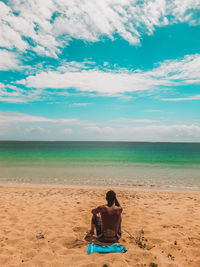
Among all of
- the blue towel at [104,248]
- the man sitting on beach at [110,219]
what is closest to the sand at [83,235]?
the blue towel at [104,248]

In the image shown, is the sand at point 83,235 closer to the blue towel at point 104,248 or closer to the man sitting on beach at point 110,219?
the blue towel at point 104,248

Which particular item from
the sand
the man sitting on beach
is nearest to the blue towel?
the sand

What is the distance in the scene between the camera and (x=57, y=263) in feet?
15.4

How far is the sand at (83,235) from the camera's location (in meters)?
4.85

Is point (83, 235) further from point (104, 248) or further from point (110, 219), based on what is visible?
point (110, 219)

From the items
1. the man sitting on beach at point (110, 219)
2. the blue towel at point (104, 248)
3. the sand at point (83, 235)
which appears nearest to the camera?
the sand at point (83, 235)

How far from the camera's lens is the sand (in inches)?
191

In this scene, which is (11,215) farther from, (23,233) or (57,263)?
(57,263)

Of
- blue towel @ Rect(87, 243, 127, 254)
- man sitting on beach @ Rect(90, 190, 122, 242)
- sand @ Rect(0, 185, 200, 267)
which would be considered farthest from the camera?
man sitting on beach @ Rect(90, 190, 122, 242)

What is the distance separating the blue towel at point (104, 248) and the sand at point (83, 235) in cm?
13

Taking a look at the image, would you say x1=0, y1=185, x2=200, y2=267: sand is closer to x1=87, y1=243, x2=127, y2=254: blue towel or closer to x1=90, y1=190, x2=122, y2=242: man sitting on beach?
x1=87, y1=243, x2=127, y2=254: blue towel

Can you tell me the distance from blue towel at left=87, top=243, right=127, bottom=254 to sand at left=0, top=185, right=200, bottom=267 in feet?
0.42

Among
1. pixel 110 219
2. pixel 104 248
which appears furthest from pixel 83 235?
pixel 110 219

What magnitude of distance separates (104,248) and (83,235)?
1274mm
